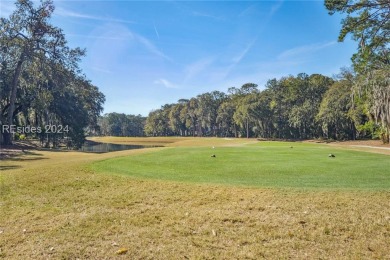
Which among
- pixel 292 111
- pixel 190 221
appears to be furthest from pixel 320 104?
pixel 190 221

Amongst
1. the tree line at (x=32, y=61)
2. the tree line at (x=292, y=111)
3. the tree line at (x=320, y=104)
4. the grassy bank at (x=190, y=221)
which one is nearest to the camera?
the grassy bank at (x=190, y=221)

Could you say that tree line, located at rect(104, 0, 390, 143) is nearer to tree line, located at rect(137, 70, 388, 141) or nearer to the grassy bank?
tree line, located at rect(137, 70, 388, 141)

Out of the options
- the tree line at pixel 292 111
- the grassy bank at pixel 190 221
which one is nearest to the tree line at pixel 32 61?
the grassy bank at pixel 190 221

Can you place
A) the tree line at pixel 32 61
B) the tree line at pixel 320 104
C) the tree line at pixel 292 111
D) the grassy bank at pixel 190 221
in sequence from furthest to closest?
the tree line at pixel 292 111 < the tree line at pixel 32 61 < the tree line at pixel 320 104 < the grassy bank at pixel 190 221

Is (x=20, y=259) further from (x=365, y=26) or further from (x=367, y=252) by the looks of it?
(x=365, y=26)

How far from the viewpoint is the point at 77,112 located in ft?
113

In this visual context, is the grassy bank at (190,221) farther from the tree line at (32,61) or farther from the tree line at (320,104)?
the tree line at (32,61)

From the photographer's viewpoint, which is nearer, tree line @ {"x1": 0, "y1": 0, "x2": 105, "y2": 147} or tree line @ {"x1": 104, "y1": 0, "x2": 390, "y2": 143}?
tree line @ {"x1": 104, "y1": 0, "x2": 390, "y2": 143}

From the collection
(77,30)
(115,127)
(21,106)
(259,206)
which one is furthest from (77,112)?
(115,127)

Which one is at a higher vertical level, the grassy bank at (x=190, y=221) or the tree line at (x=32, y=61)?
the tree line at (x=32, y=61)

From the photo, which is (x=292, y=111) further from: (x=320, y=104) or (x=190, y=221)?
(x=190, y=221)

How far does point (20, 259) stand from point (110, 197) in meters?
2.96

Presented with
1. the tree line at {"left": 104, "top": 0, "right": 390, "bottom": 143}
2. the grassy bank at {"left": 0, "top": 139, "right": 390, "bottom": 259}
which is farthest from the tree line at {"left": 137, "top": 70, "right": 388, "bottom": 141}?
the grassy bank at {"left": 0, "top": 139, "right": 390, "bottom": 259}

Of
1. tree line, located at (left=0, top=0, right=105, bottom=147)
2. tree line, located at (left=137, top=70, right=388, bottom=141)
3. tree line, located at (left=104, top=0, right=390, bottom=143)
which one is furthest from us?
tree line, located at (left=137, top=70, right=388, bottom=141)
